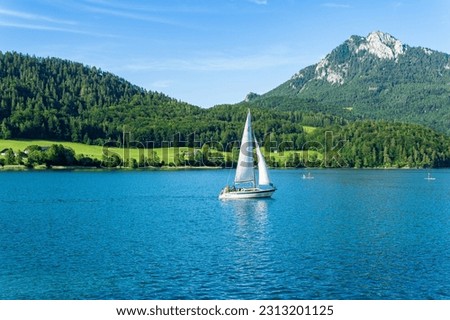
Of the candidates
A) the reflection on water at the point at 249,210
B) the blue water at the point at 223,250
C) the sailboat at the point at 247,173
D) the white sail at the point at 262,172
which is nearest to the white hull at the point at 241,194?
the sailboat at the point at 247,173

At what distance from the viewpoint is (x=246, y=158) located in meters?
104

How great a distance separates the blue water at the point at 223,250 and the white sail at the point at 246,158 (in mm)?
5394

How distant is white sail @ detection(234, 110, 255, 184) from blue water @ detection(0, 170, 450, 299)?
5394 millimetres

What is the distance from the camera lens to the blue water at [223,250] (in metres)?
40.5

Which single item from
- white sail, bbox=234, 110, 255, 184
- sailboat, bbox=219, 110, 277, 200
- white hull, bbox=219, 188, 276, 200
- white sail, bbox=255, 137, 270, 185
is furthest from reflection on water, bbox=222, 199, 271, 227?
white sail, bbox=234, 110, 255, 184

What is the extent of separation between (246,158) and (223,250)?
5053 centimetres

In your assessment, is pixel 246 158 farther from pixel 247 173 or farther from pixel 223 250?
pixel 223 250

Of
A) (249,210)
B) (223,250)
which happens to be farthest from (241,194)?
(223,250)

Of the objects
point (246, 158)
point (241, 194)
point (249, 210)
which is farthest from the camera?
point (241, 194)

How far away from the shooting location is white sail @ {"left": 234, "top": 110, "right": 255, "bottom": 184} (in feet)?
334

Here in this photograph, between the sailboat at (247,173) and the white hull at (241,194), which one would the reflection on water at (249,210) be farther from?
the sailboat at (247,173)

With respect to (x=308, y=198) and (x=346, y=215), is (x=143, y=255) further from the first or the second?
(x=308, y=198)

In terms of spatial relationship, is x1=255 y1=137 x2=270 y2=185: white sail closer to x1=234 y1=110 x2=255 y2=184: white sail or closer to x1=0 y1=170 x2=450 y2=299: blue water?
x1=234 y1=110 x2=255 y2=184: white sail

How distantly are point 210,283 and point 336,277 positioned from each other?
36.5ft
